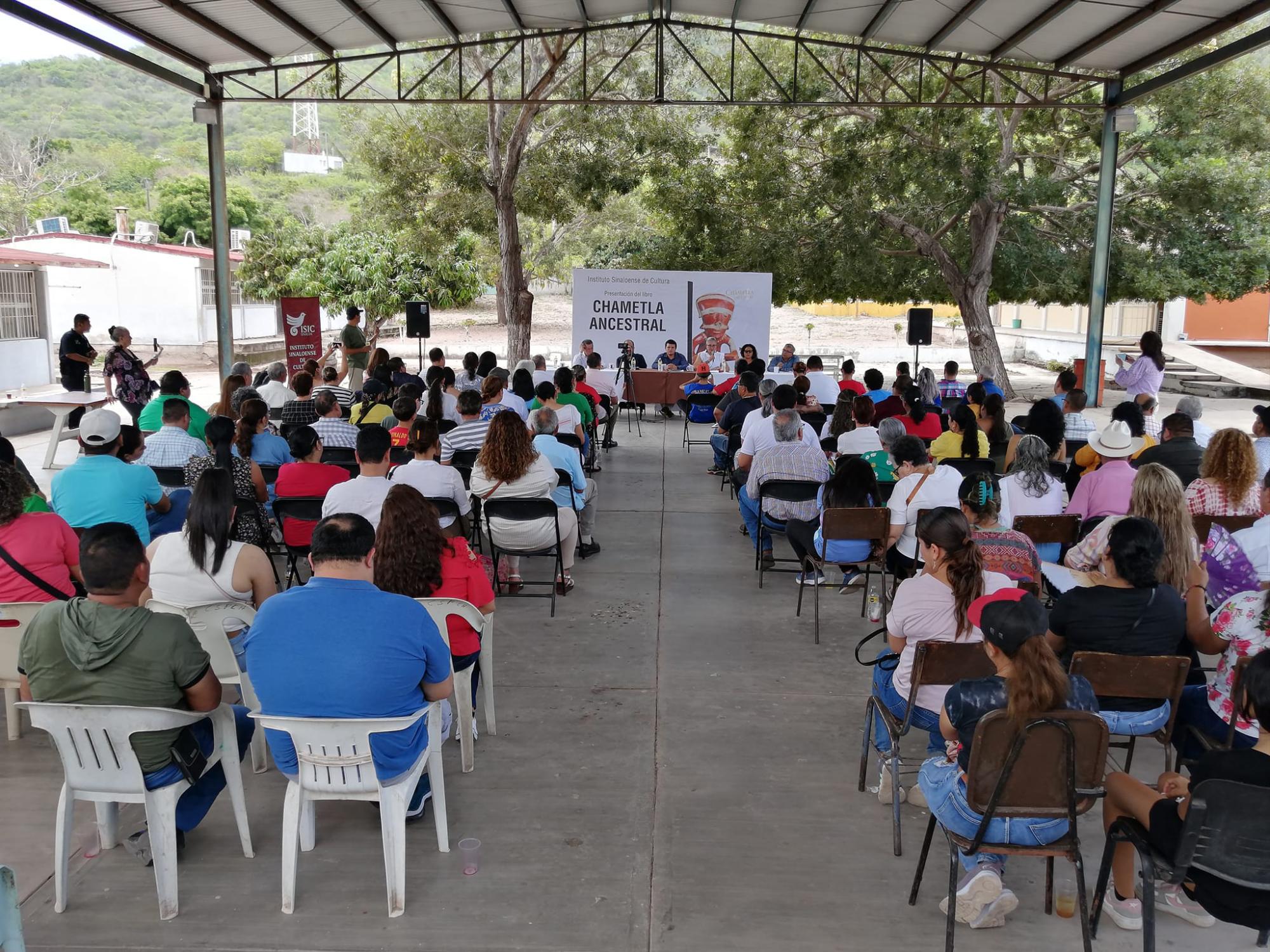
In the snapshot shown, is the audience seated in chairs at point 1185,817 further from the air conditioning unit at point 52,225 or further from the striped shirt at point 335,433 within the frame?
the air conditioning unit at point 52,225

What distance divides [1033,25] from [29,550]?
11.0 meters

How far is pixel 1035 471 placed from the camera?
539cm

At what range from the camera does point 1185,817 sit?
98.8 inches

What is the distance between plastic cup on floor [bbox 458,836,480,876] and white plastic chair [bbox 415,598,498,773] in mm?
585

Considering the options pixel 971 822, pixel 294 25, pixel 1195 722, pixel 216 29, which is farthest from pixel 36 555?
pixel 294 25

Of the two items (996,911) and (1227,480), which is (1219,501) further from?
(996,911)

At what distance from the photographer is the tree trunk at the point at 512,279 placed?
803 inches

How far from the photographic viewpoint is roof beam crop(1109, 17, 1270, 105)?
9102 mm

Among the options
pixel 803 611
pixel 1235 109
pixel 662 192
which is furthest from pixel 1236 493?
pixel 662 192

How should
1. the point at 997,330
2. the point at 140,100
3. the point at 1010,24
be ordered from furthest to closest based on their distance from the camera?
the point at 140,100
the point at 997,330
the point at 1010,24

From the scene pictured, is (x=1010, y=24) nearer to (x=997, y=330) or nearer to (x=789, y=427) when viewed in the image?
(x=789, y=427)

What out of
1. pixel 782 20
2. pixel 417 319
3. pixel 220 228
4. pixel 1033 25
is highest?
pixel 782 20

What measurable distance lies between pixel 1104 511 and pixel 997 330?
35339 mm

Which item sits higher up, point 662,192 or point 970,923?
point 662,192
